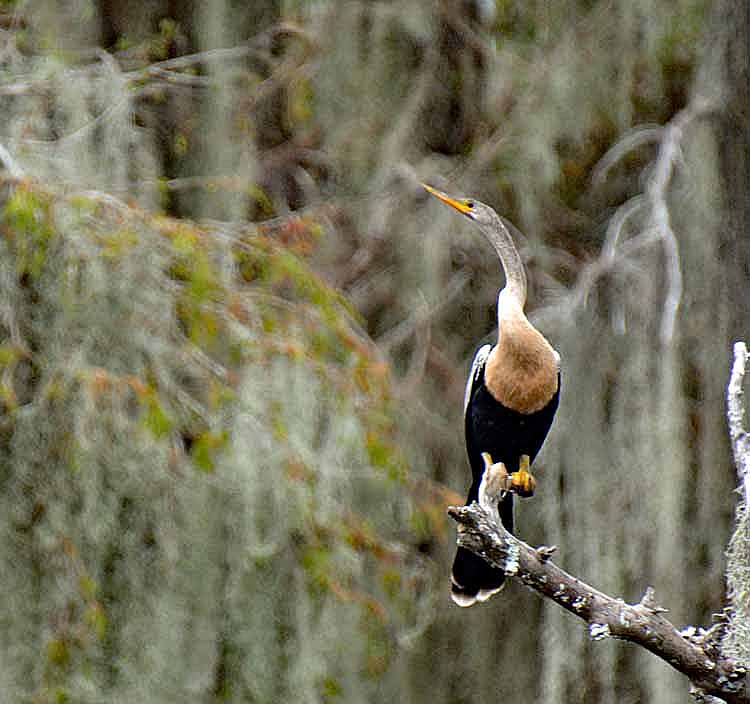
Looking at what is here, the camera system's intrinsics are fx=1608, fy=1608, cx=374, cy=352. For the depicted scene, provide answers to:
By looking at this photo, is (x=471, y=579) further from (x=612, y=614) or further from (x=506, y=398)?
(x=612, y=614)

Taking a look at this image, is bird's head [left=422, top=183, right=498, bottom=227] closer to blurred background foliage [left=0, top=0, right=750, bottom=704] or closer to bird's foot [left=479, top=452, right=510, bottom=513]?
bird's foot [left=479, top=452, right=510, bottom=513]

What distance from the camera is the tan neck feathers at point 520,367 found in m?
1.95

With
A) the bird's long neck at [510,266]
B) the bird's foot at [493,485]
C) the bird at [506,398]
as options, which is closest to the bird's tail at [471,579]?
the bird at [506,398]

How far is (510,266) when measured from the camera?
2045 mm

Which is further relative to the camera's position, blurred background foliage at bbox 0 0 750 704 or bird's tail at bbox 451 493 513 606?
blurred background foliage at bbox 0 0 750 704

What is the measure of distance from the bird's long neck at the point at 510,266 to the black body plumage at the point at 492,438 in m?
0.16

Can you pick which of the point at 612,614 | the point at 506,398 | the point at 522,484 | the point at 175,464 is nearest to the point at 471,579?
the point at 522,484

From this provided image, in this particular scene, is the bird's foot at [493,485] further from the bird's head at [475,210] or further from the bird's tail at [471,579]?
the bird's head at [475,210]

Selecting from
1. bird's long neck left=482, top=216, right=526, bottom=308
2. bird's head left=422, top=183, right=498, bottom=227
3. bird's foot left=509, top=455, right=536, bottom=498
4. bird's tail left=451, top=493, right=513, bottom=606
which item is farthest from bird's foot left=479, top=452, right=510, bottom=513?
bird's head left=422, top=183, right=498, bottom=227

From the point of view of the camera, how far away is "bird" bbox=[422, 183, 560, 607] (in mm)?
1979

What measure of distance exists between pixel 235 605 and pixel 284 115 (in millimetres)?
1586

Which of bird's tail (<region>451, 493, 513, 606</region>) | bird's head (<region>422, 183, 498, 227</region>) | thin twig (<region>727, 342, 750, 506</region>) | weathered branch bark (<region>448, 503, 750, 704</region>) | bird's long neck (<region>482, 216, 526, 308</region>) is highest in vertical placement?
bird's head (<region>422, 183, 498, 227</region>)

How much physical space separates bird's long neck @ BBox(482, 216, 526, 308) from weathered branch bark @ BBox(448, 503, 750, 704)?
33 centimetres

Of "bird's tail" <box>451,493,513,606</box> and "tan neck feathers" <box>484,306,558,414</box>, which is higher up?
"tan neck feathers" <box>484,306,558,414</box>
